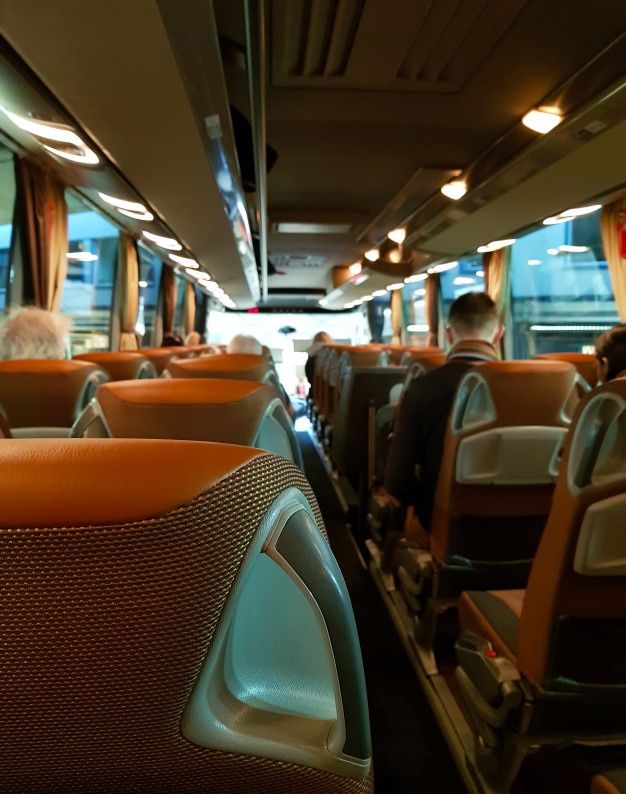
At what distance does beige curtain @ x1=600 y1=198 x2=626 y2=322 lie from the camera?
6434 millimetres

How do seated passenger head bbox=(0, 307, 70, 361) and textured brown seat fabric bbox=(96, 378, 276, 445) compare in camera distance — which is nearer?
textured brown seat fabric bbox=(96, 378, 276, 445)

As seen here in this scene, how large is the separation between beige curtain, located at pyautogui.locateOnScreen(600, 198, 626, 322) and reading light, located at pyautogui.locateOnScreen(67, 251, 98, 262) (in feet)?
19.8

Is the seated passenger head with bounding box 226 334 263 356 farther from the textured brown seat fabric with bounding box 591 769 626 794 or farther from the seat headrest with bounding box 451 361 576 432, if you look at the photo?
the textured brown seat fabric with bounding box 591 769 626 794

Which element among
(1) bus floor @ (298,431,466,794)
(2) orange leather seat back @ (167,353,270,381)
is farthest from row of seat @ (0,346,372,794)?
(2) orange leather seat back @ (167,353,270,381)

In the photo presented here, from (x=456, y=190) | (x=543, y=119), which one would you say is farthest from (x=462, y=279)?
(x=543, y=119)

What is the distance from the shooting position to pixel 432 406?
9.77ft

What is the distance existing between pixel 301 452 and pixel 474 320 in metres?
1.36

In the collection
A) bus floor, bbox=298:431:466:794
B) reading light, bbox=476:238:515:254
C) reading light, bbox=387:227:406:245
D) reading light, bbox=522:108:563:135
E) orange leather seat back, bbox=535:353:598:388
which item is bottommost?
bus floor, bbox=298:431:466:794

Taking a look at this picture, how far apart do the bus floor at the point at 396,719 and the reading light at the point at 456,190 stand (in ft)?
A: 12.1

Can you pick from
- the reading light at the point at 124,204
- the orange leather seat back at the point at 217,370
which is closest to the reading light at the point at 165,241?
the reading light at the point at 124,204

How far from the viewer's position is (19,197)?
6.12m

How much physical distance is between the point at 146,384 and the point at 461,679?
1501 millimetres

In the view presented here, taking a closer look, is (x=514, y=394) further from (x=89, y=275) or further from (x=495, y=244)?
(x=89, y=275)

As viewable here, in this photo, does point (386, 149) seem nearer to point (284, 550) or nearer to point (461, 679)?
point (461, 679)
